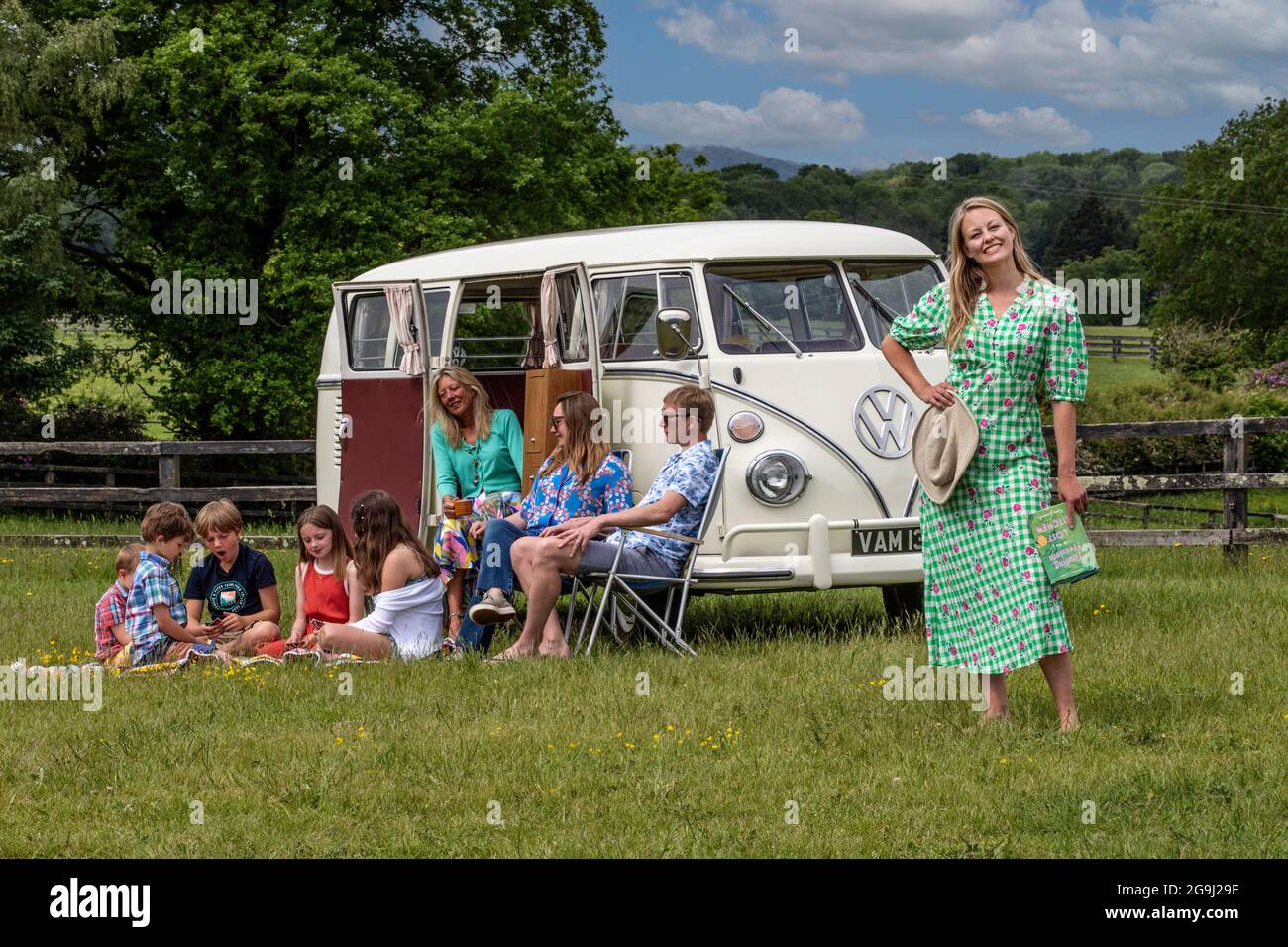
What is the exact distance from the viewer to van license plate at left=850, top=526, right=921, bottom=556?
953cm

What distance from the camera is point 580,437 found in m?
9.40

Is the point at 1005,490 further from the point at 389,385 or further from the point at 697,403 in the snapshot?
the point at 389,385

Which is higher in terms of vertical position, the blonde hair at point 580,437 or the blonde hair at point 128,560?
the blonde hair at point 580,437

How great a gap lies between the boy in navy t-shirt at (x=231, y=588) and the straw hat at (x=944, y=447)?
439 centimetres

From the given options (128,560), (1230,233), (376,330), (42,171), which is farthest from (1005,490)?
(1230,233)

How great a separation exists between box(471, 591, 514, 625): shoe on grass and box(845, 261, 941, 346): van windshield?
2873mm

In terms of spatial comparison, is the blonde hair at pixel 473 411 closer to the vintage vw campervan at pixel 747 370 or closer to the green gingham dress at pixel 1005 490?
the vintage vw campervan at pixel 747 370

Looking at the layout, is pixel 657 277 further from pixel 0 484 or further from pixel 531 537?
pixel 0 484

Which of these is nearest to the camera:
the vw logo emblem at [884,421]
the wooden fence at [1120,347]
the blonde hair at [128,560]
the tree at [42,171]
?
the blonde hair at [128,560]

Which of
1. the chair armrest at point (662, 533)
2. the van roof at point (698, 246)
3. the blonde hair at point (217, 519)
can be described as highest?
the van roof at point (698, 246)

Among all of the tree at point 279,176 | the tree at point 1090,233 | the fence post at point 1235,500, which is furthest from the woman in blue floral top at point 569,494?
the tree at point 1090,233

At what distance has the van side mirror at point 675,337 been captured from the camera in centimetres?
979

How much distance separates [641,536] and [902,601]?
2471 millimetres

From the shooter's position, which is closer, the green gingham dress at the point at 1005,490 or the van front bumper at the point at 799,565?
the green gingham dress at the point at 1005,490
